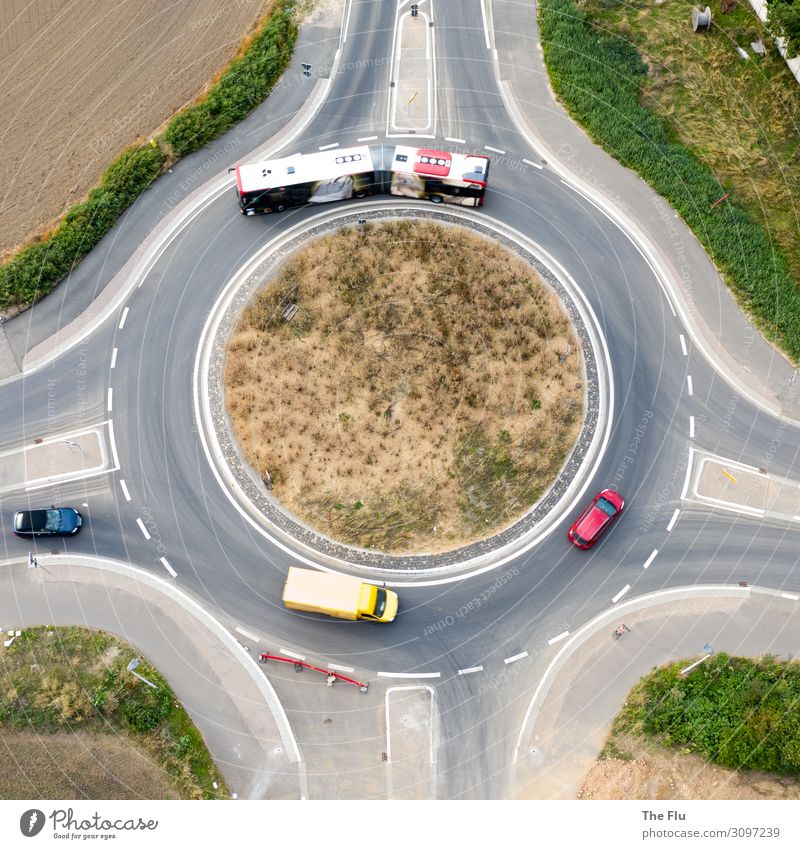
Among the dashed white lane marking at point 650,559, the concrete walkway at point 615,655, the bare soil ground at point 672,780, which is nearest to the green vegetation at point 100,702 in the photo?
the concrete walkway at point 615,655

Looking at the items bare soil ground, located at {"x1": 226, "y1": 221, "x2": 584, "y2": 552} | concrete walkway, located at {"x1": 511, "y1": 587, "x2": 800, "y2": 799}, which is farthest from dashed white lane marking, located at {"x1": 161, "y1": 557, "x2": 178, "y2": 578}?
concrete walkway, located at {"x1": 511, "y1": 587, "x2": 800, "y2": 799}

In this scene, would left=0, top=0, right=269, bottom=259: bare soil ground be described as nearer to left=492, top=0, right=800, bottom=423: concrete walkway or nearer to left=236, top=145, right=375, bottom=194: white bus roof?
left=236, top=145, right=375, bottom=194: white bus roof

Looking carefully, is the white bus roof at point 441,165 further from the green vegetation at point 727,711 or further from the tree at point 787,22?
the green vegetation at point 727,711

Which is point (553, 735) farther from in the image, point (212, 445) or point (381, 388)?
point (212, 445)

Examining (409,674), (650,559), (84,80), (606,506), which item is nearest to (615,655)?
(650,559)

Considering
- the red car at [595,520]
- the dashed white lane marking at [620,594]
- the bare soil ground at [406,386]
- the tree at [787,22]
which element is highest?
the tree at [787,22]
